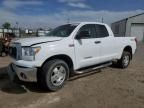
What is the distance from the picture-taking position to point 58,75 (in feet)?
15.9

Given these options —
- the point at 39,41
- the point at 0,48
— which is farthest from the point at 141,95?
the point at 0,48

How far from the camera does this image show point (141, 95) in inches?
180

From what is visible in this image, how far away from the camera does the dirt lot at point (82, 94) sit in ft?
13.2

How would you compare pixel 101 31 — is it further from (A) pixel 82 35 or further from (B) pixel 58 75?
(B) pixel 58 75

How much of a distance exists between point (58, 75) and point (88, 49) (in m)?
1.33

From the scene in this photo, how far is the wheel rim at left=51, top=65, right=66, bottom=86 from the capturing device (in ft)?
15.5

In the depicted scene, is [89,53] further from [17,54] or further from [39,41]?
[17,54]

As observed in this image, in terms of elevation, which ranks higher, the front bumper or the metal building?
the metal building

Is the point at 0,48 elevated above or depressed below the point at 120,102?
above

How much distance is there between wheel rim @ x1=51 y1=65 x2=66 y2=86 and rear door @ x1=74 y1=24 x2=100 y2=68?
0.62 meters

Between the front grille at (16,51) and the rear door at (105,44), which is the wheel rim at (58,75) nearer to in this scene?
the front grille at (16,51)

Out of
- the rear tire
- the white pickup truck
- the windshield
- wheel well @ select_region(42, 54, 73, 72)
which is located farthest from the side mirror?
the rear tire

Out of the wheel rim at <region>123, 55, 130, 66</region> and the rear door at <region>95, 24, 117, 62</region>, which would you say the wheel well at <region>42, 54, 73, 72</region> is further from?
the wheel rim at <region>123, 55, 130, 66</region>

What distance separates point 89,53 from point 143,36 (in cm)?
2576
